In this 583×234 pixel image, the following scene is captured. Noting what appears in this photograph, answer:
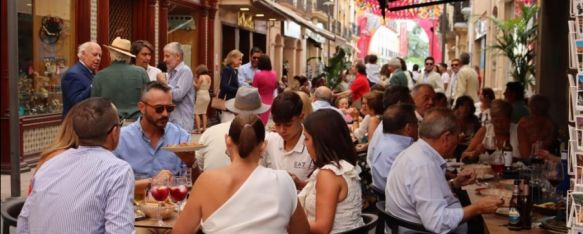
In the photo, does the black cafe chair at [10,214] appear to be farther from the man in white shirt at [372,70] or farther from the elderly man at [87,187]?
the man in white shirt at [372,70]

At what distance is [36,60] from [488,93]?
664 centimetres

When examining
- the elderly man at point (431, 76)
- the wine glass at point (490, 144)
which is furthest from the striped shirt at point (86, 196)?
the elderly man at point (431, 76)

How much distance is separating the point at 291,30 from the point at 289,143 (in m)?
31.0

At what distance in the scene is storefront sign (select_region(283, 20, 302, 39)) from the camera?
115 feet

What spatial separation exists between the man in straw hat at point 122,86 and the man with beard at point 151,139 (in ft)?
8.40

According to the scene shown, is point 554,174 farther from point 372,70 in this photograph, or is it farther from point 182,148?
point 372,70

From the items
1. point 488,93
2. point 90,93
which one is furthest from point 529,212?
point 488,93

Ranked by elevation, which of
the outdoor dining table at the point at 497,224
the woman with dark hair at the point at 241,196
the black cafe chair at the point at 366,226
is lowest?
the outdoor dining table at the point at 497,224

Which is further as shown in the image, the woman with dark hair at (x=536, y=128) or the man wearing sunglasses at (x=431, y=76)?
the man wearing sunglasses at (x=431, y=76)

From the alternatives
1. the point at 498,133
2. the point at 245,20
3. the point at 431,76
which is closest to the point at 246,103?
the point at 498,133

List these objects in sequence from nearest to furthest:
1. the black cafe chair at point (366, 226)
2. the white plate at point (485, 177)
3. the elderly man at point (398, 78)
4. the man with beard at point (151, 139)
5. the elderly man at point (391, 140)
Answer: the black cafe chair at point (366, 226) < the man with beard at point (151, 139) < the elderly man at point (391, 140) < the white plate at point (485, 177) < the elderly man at point (398, 78)

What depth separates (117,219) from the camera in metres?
3.54

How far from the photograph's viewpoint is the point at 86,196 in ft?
11.6

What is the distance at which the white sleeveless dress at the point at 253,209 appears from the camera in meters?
3.80
